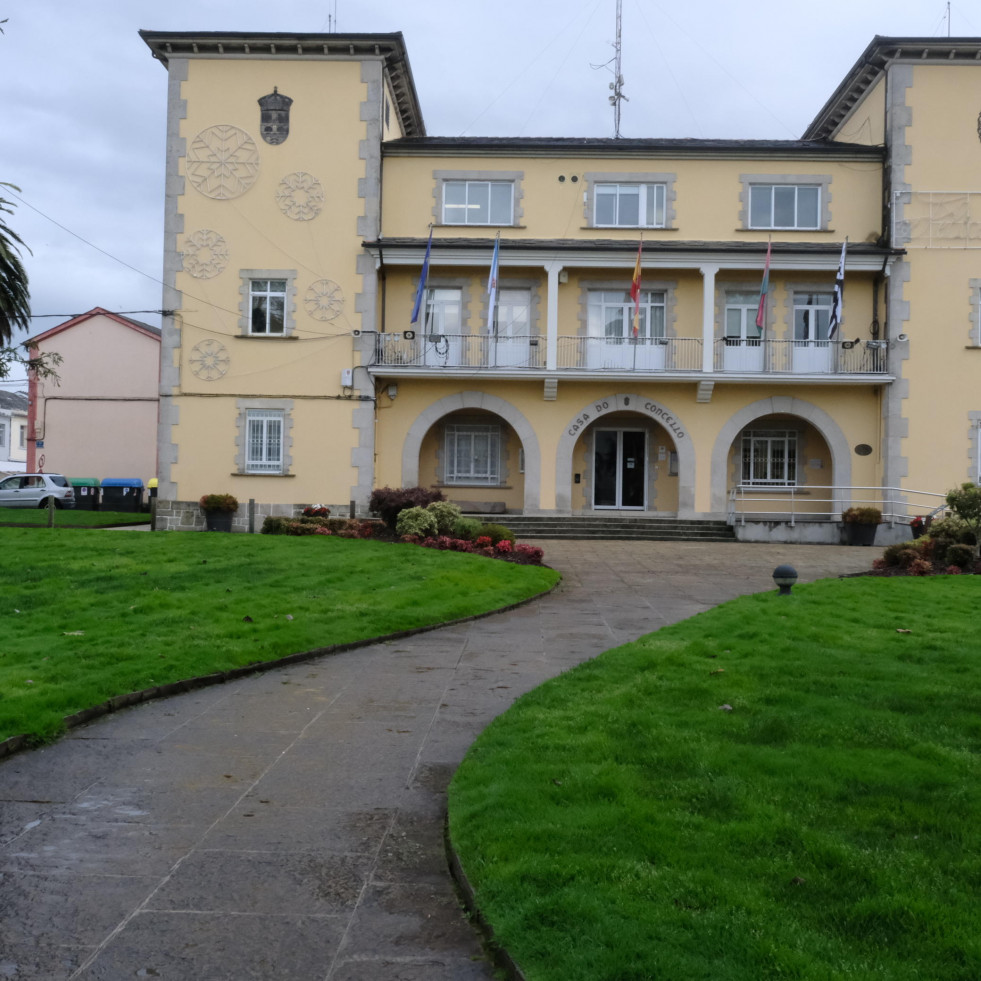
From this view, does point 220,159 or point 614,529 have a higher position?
point 220,159

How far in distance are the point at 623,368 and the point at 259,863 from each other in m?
22.0

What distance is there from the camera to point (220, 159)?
25578mm

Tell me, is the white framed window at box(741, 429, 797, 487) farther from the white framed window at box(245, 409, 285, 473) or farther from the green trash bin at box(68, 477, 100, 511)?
the green trash bin at box(68, 477, 100, 511)

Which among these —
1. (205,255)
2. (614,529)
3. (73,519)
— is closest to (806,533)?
(614,529)

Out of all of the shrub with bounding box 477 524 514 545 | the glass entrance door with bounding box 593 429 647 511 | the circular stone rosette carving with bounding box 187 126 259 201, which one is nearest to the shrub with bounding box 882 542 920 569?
the shrub with bounding box 477 524 514 545

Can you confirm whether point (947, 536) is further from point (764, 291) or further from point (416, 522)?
point (416, 522)

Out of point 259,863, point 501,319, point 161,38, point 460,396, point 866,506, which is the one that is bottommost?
point 259,863

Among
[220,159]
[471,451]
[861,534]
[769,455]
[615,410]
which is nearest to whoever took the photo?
[861,534]

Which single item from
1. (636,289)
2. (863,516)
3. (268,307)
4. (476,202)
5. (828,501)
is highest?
(476,202)

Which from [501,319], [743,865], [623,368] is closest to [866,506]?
[623,368]

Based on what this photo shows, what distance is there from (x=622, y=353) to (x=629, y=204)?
388 centimetres

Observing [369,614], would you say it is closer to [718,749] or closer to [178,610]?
[178,610]

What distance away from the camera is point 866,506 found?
25.0 meters

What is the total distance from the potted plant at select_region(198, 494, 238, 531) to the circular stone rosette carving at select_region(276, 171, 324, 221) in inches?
285
